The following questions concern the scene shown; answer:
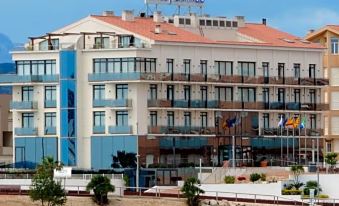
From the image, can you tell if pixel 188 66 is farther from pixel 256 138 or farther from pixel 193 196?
pixel 193 196

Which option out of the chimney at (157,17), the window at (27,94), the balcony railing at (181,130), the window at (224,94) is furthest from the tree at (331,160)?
the window at (27,94)

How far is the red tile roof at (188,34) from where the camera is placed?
126m

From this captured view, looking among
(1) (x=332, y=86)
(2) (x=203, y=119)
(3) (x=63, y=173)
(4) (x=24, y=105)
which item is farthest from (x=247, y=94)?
(3) (x=63, y=173)

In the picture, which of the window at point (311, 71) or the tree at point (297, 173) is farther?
the window at point (311, 71)

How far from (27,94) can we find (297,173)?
19.8m

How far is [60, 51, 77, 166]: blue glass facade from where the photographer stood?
4926 inches

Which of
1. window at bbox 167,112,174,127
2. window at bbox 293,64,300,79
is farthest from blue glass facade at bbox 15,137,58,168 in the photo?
window at bbox 293,64,300,79

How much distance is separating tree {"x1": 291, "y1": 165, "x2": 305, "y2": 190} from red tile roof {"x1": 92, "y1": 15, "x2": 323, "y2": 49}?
10903mm

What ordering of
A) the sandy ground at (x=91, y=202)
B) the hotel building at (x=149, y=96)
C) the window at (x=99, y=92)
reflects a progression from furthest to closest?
1. the window at (x=99, y=92)
2. the hotel building at (x=149, y=96)
3. the sandy ground at (x=91, y=202)

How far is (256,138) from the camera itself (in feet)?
426

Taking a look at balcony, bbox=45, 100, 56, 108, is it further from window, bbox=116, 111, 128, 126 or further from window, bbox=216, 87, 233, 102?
window, bbox=216, 87, 233, 102

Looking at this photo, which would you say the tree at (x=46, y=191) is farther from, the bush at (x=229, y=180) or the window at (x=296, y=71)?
the window at (x=296, y=71)

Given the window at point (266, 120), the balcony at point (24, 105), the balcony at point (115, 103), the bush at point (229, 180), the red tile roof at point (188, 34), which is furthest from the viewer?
the window at point (266, 120)

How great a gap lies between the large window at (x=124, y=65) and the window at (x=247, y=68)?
306 inches
